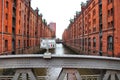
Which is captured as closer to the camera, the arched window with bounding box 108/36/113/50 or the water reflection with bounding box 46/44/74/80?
the water reflection with bounding box 46/44/74/80

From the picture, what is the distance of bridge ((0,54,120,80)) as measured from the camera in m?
13.7

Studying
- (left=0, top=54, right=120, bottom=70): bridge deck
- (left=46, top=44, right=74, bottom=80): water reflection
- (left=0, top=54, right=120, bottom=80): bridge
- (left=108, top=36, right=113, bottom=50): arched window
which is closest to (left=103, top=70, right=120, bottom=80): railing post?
(left=0, top=54, right=120, bottom=80): bridge

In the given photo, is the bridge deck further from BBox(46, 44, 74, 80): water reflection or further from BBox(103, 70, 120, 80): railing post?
BBox(46, 44, 74, 80): water reflection

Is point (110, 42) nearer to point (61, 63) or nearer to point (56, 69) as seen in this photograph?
point (56, 69)

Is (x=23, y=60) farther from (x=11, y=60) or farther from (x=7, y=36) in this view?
(x=7, y=36)

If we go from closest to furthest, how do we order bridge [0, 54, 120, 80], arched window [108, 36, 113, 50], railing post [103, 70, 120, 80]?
railing post [103, 70, 120, 80] → bridge [0, 54, 120, 80] → arched window [108, 36, 113, 50]

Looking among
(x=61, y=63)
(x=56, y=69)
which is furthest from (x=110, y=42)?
(x=61, y=63)

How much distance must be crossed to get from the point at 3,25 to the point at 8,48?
4643mm

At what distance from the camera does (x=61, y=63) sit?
1391cm

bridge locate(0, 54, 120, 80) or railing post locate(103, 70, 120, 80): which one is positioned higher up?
bridge locate(0, 54, 120, 80)

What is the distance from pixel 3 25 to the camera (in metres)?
28.5

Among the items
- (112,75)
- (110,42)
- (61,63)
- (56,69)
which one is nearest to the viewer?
(112,75)

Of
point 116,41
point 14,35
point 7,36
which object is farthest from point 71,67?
point 14,35

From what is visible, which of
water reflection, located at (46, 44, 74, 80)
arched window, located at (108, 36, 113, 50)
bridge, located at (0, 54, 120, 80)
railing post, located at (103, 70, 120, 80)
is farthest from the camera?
arched window, located at (108, 36, 113, 50)
